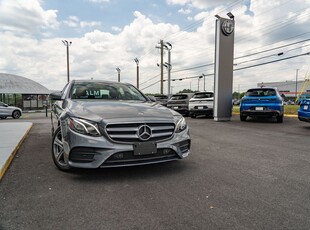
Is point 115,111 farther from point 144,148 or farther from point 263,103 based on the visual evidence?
point 263,103

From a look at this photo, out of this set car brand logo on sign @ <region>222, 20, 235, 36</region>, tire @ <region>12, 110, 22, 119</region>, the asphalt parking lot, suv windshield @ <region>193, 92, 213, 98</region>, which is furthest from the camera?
tire @ <region>12, 110, 22, 119</region>

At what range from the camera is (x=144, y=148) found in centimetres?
363

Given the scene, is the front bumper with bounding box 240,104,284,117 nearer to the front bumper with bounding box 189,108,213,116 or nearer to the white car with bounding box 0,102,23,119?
the front bumper with bounding box 189,108,213,116

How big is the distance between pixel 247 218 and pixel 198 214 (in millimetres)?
479

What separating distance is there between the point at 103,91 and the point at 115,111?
1436 mm

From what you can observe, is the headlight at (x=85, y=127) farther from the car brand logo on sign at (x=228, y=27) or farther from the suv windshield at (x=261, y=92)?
the car brand logo on sign at (x=228, y=27)

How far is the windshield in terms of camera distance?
4.99m

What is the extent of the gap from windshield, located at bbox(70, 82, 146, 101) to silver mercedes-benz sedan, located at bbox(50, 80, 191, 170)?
710 mm

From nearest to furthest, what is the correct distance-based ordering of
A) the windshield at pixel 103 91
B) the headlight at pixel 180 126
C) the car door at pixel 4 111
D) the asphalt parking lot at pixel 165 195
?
the asphalt parking lot at pixel 165 195 → the headlight at pixel 180 126 → the windshield at pixel 103 91 → the car door at pixel 4 111

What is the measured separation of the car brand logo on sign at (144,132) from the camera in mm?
3650

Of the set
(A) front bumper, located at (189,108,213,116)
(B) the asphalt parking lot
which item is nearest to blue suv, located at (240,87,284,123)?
(A) front bumper, located at (189,108,213,116)

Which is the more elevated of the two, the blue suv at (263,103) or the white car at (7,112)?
the blue suv at (263,103)

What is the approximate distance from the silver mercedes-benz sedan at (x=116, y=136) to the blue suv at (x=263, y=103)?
8.01m

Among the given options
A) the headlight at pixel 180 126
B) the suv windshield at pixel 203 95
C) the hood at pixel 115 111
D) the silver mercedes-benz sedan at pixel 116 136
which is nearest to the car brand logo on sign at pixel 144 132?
the silver mercedes-benz sedan at pixel 116 136
